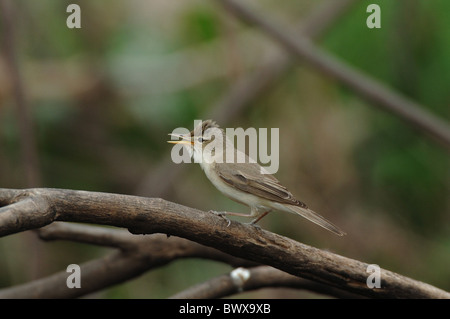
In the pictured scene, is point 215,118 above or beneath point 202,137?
above

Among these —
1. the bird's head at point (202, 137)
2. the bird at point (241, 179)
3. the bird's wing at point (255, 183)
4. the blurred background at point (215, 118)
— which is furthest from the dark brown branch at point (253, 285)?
the blurred background at point (215, 118)

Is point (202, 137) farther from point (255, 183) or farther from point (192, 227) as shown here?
point (192, 227)

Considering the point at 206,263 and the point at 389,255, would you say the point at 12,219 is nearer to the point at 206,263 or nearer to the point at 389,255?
the point at 206,263

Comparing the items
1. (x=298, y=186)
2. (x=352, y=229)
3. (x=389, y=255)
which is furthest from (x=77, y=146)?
(x=389, y=255)

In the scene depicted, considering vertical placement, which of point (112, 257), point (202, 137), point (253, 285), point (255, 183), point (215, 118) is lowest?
point (253, 285)

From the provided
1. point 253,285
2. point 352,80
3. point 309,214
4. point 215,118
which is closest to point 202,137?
point 309,214

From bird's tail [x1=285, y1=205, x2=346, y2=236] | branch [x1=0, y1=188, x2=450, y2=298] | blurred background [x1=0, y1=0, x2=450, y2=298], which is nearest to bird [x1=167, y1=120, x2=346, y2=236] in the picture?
bird's tail [x1=285, y1=205, x2=346, y2=236]

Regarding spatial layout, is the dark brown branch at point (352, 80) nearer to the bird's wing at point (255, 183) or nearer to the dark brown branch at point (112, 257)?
the bird's wing at point (255, 183)
